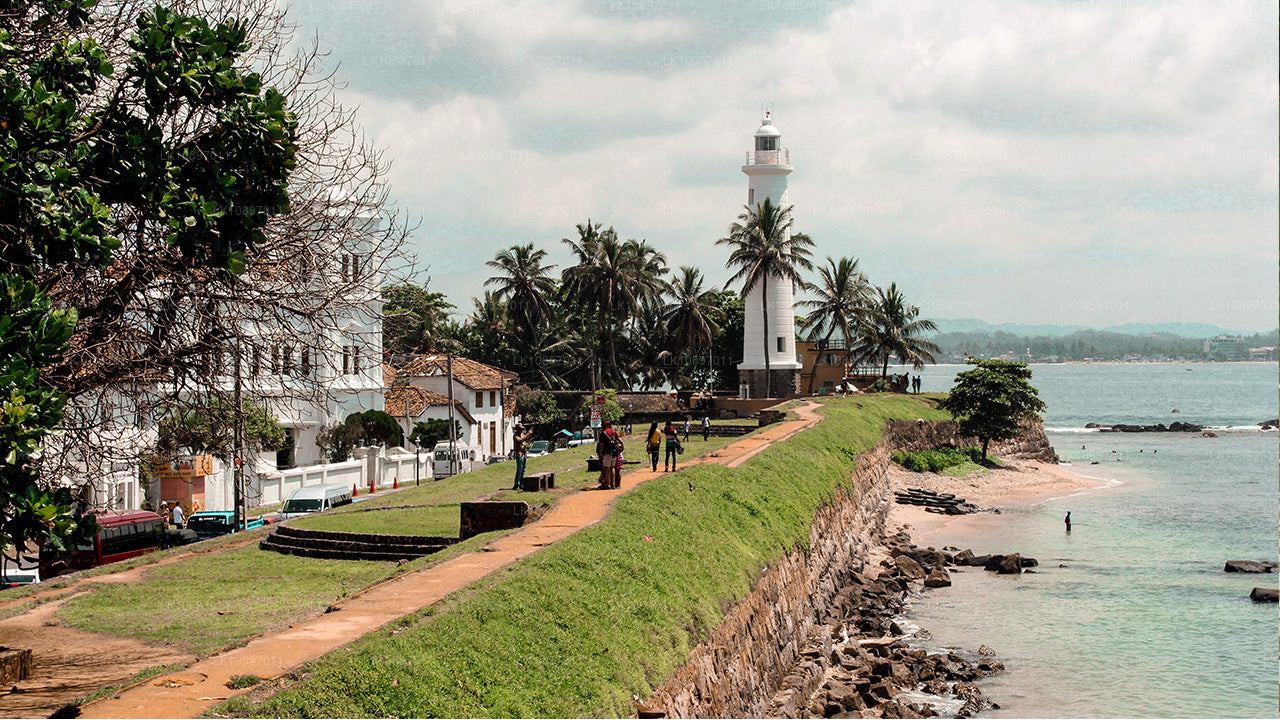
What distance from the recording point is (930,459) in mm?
59562

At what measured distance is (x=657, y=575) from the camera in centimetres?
1730

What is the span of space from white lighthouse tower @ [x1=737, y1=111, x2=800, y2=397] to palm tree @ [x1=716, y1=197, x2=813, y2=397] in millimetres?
342

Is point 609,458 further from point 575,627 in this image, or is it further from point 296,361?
point 575,627

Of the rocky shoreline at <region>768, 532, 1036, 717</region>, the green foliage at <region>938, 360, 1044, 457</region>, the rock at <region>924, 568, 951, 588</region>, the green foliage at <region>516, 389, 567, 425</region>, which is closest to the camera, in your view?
the rocky shoreline at <region>768, 532, 1036, 717</region>

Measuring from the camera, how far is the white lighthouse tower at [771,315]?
65312 mm

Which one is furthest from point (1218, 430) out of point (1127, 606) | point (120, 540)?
point (120, 540)

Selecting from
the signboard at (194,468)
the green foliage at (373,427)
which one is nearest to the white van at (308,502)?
the signboard at (194,468)

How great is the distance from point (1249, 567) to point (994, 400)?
28.7 metres

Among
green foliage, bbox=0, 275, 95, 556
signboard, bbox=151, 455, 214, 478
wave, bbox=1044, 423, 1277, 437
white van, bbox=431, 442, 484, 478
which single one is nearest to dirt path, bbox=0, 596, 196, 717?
green foliage, bbox=0, 275, 95, 556

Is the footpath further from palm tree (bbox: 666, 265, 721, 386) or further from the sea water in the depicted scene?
palm tree (bbox: 666, 265, 721, 386)

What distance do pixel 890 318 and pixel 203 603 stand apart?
63653 mm

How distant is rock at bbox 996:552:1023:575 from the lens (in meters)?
33.9

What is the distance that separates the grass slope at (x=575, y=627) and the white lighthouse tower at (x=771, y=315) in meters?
41.0

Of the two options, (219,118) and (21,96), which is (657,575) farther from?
(21,96)
